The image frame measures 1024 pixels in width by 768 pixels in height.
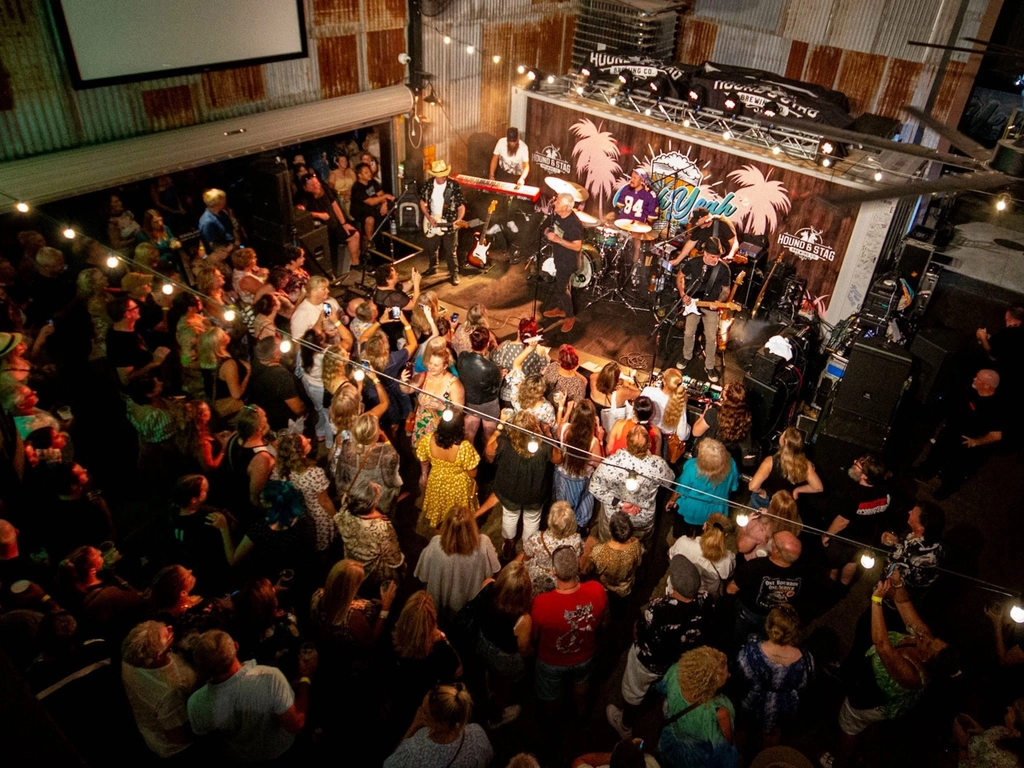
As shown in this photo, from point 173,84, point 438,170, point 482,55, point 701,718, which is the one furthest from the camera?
point 482,55

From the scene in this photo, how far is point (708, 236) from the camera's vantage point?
8461 mm

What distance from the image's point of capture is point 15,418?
15.3 feet

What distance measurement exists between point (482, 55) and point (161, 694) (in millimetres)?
10681

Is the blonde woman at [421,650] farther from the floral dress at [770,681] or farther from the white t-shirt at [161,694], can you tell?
the floral dress at [770,681]

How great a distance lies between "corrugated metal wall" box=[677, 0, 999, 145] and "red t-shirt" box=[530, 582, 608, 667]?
11.3 metres

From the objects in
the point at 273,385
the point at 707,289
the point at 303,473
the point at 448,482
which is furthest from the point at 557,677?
the point at 707,289

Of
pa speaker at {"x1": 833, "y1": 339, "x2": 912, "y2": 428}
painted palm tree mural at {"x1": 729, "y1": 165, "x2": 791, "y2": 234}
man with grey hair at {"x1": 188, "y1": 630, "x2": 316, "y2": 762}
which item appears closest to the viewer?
man with grey hair at {"x1": 188, "y1": 630, "x2": 316, "y2": 762}

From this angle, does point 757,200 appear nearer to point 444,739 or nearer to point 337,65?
point 337,65

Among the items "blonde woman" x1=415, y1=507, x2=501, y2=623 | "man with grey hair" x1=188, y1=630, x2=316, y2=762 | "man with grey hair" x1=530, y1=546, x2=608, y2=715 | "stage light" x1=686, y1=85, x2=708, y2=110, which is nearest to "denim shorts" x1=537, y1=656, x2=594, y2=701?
"man with grey hair" x1=530, y1=546, x2=608, y2=715

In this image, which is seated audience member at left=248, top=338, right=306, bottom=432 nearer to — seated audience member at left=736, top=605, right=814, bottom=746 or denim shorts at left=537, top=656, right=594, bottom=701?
denim shorts at left=537, top=656, right=594, bottom=701

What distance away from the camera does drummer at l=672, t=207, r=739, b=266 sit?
8.49 metres

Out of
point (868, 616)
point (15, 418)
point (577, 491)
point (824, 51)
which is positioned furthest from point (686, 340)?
point (824, 51)

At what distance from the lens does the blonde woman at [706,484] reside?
4.68 m

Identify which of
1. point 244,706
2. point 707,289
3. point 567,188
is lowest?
point 707,289
